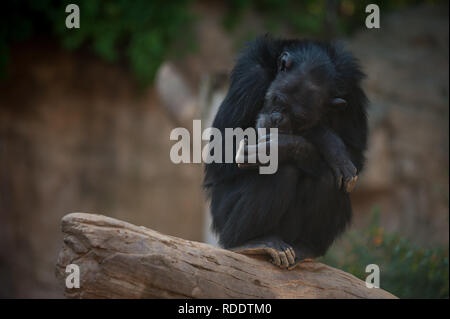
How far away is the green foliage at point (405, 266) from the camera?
551 centimetres

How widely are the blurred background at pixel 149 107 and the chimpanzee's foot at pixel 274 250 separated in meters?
4.78

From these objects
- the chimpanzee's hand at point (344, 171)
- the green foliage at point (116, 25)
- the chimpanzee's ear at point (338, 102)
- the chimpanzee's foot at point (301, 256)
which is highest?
the green foliage at point (116, 25)

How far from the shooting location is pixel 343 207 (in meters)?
4.25

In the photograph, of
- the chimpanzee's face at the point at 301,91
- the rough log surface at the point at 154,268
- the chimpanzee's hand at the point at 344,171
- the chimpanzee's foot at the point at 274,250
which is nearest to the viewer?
the rough log surface at the point at 154,268

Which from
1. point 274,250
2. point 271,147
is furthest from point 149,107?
point 274,250

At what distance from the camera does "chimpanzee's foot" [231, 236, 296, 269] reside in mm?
3781

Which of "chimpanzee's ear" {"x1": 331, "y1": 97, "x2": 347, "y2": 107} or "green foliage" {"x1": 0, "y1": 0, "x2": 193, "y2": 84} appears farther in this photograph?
"green foliage" {"x1": 0, "y1": 0, "x2": 193, "y2": 84}

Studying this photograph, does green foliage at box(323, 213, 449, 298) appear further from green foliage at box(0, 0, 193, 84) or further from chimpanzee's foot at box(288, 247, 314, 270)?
green foliage at box(0, 0, 193, 84)

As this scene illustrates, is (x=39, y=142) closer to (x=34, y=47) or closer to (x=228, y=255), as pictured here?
(x=34, y=47)

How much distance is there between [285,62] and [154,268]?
219 cm

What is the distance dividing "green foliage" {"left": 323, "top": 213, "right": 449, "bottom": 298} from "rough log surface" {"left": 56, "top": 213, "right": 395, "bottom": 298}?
7.15ft

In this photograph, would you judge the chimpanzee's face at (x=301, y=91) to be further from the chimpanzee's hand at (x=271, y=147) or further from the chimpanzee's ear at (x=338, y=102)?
the chimpanzee's hand at (x=271, y=147)

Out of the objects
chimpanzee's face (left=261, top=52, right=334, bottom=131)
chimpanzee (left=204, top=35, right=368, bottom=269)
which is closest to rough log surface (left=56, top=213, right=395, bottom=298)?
chimpanzee (left=204, top=35, right=368, bottom=269)

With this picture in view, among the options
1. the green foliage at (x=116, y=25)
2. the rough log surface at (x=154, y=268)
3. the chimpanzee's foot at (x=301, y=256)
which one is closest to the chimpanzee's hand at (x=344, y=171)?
the chimpanzee's foot at (x=301, y=256)
